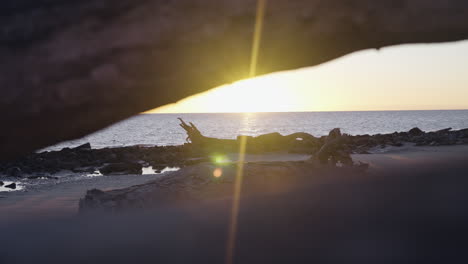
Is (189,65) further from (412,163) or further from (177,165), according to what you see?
(177,165)

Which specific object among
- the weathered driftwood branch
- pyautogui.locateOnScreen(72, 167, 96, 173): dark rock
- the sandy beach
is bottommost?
pyautogui.locateOnScreen(72, 167, 96, 173): dark rock

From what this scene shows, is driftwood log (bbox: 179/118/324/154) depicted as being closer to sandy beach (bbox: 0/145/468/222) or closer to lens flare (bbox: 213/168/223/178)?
sandy beach (bbox: 0/145/468/222)

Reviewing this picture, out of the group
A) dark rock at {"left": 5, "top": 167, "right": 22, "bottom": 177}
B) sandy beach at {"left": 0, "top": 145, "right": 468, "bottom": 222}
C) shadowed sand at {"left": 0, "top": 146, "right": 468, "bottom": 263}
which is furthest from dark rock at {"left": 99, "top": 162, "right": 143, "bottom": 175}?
shadowed sand at {"left": 0, "top": 146, "right": 468, "bottom": 263}

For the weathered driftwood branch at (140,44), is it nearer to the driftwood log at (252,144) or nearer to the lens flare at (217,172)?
the lens flare at (217,172)

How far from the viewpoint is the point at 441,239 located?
5.52 meters

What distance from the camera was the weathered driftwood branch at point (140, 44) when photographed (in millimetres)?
2080

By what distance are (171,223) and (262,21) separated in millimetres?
4868

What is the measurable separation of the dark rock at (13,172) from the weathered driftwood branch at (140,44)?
49.3 feet

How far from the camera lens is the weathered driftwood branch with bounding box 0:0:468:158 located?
208 cm

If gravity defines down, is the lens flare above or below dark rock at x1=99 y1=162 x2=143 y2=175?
above

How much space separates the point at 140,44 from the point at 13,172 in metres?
15.8

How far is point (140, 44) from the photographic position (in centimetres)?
209

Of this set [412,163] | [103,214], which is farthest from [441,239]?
[412,163]

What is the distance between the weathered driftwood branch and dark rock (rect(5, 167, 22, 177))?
592 inches
